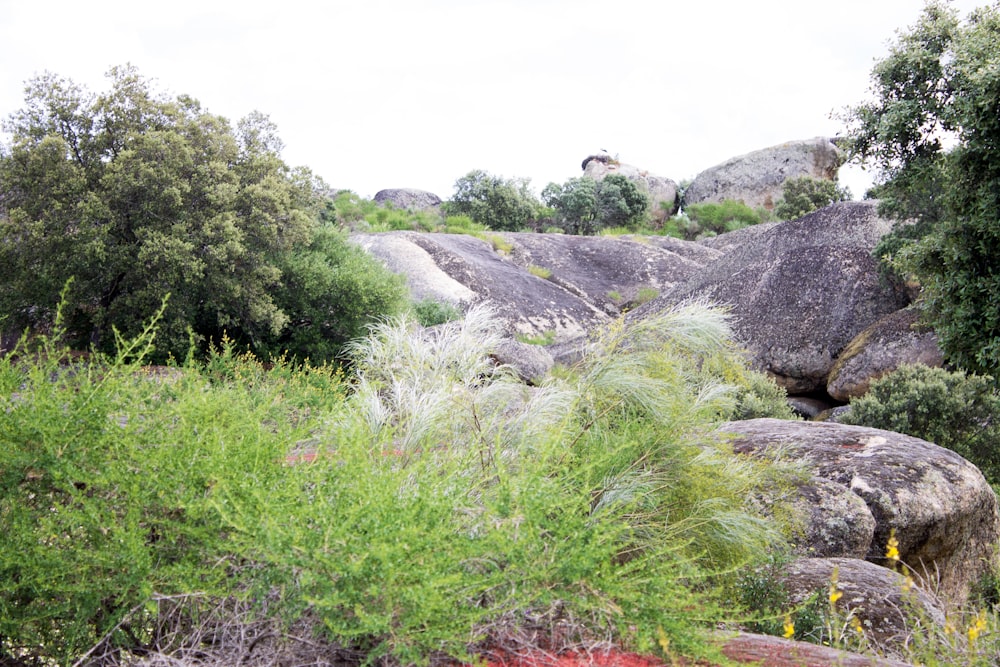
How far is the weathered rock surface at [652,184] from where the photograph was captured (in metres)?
46.1

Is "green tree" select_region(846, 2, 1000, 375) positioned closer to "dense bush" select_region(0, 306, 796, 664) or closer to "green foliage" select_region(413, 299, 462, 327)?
"dense bush" select_region(0, 306, 796, 664)

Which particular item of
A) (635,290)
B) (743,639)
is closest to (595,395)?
(743,639)

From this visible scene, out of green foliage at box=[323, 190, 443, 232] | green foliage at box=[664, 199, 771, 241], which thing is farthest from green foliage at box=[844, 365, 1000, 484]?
green foliage at box=[664, 199, 771, 241]

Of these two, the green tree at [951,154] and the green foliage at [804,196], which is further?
the green foliage at [804,196]

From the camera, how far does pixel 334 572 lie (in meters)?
3.29

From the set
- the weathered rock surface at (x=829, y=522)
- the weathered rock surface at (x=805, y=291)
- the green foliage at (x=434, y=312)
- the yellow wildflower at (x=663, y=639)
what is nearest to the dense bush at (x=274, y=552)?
the yellow wildflower at (x=663, y=639)

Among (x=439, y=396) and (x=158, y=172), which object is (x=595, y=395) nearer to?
(x=439, y=396)

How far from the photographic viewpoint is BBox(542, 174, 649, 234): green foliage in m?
41.9

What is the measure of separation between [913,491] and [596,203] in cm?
3572

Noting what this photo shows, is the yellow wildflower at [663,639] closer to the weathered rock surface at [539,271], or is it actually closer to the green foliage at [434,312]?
the weathered rock surface at [539,271]

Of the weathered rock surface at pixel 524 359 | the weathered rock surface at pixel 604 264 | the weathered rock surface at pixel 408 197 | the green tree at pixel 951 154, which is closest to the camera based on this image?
the green tree at pixel 951 154

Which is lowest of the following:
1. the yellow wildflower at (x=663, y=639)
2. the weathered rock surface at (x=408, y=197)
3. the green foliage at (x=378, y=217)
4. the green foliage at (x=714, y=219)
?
the yellow wildflower at (x=663, y=639)

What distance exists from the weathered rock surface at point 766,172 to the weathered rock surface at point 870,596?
38.6 metres

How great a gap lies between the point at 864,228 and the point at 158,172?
15.0 m
